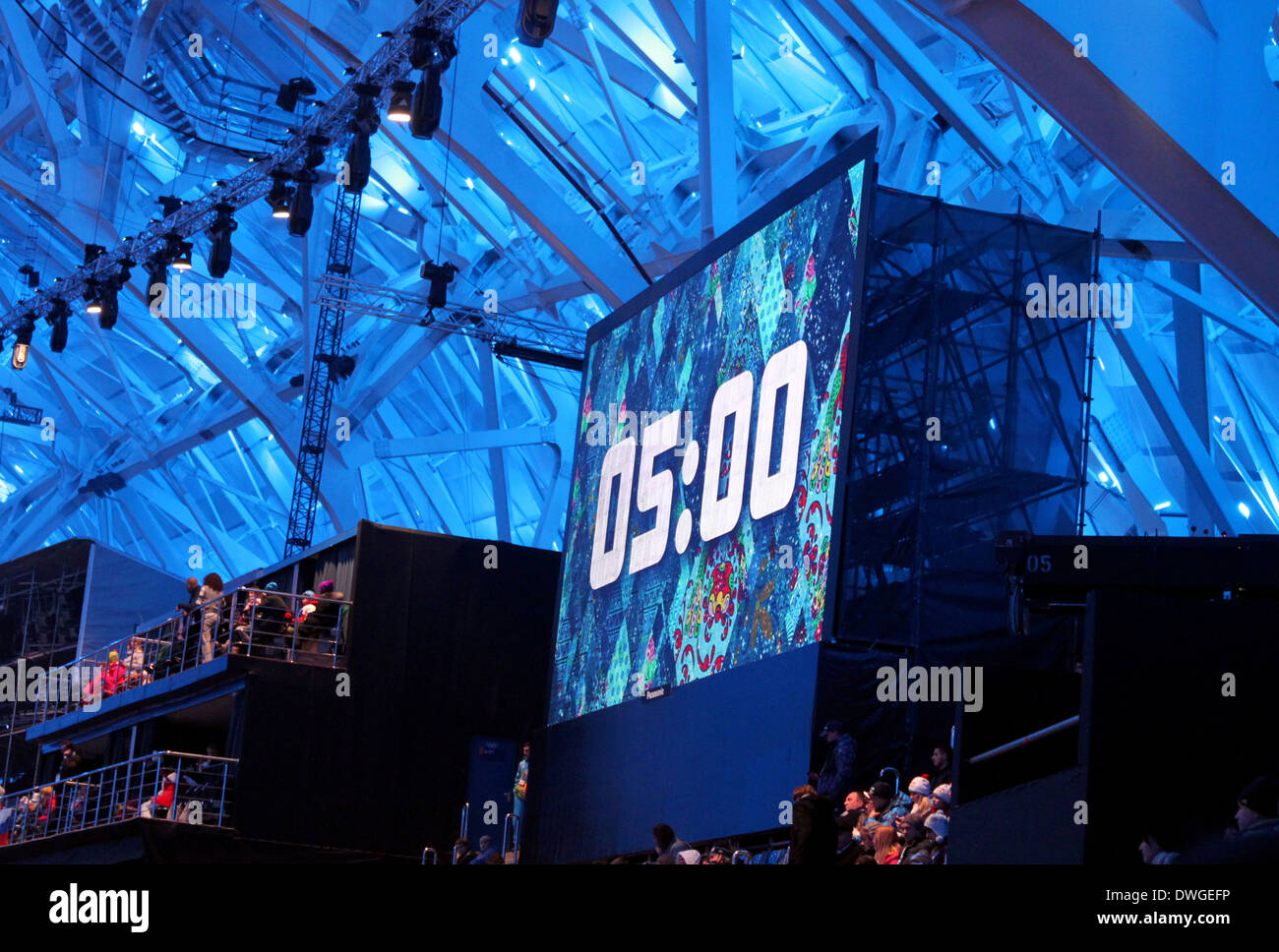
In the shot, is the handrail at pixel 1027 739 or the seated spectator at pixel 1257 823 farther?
the handrail at pixel 1027 739

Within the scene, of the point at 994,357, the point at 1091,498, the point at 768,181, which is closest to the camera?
the point at 994,357

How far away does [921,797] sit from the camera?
36.7 feet

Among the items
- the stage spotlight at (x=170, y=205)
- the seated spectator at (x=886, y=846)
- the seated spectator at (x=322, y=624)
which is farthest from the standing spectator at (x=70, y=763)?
the seated spectator at (x=886, y=846)

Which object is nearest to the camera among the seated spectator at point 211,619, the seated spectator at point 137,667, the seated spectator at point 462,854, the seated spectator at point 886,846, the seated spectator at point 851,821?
the seated spectator at point 851,821

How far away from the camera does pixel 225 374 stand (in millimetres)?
26281

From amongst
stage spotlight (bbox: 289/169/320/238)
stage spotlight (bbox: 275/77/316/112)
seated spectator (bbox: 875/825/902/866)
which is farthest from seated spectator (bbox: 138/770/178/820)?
seated spectator (bbox: 875/825/902/866)

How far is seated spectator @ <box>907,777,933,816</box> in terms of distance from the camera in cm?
1091

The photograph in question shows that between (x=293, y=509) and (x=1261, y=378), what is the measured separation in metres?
13.8

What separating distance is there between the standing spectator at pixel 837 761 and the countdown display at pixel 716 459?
0.83 m

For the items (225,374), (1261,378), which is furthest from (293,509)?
(1261,378)

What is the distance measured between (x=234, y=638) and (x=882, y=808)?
11.2 meters

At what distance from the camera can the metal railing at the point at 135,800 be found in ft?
63.5

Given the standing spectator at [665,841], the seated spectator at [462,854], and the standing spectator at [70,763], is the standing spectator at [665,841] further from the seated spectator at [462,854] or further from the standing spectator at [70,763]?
the standing spectator at [70,763]
